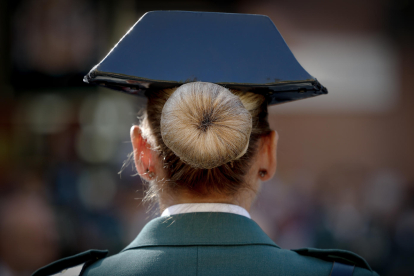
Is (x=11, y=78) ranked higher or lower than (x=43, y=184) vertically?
higher

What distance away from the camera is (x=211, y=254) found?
897mm

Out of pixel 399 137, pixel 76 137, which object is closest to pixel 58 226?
pixel 76 137

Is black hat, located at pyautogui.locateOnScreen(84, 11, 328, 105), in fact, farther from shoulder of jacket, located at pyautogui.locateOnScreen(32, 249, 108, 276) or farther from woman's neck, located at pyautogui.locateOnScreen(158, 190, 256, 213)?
shoulder of jacket, located at pyautogui.locateOnScreen(32, 249, 108, 276)

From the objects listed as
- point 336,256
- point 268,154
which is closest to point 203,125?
point 268,154

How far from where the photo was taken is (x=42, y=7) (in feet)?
16.6

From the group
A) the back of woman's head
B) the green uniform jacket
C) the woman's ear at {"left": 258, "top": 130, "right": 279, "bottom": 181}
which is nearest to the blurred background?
the woman's ear at {"left": 258, "top": 130, "right": 279, "bottom": 181}

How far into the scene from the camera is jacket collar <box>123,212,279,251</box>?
92 centimetres

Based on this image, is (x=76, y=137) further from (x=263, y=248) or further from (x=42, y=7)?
(x=263, y=248)

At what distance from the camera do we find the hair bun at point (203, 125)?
832mm

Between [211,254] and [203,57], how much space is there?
54 centimetres

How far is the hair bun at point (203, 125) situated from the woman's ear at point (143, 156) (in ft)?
0.75

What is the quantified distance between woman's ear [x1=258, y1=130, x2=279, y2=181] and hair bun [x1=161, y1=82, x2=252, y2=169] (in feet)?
0.90

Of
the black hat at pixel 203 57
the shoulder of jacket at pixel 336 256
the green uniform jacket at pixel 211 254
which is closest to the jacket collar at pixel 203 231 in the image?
the green uniform jacket at pixel 211 254

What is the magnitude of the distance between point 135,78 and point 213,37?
264mm
